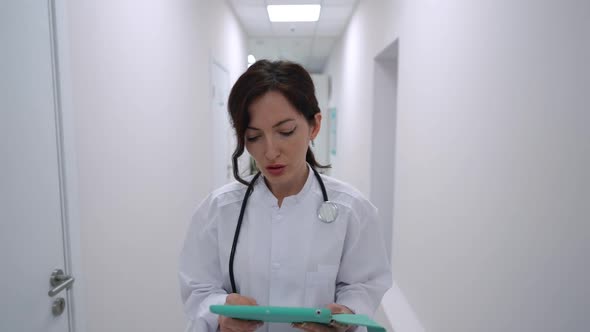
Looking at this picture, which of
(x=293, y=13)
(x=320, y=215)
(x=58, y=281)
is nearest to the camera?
(x=320, y=215)

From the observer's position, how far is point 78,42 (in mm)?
1246

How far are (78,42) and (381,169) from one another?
2.60 meters

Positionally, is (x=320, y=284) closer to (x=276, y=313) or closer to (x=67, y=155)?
(x=276, y=313)

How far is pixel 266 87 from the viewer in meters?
0.88

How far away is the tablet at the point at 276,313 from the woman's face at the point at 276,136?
34cm

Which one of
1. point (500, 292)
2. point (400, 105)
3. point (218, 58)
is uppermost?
point (218, 58)

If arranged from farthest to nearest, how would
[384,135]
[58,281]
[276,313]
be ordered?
[384,135] → [58,281] → [276,313]

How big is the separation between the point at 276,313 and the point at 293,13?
14.8ft

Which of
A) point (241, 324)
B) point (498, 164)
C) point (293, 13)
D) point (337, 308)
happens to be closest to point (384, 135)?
point (498, 164)

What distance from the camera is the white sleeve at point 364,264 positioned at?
0.97 meters

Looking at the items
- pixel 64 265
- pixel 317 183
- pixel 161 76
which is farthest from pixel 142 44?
pixel 317 183

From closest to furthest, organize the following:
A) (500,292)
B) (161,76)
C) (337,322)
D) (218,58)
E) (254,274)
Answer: (337,322) < (254,274) < (500,292) < (161,76) < (218,58)

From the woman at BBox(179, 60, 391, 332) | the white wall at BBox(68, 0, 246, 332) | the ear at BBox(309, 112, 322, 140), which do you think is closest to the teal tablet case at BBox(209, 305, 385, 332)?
the woman at BBox(179, 60, 391, 332)

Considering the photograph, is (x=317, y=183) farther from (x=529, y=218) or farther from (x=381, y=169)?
(x=381, y=169)
